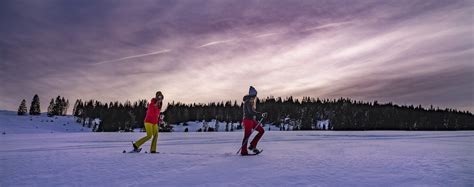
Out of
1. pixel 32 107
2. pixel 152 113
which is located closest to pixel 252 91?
pixel 152 113

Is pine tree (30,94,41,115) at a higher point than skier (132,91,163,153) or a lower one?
higher

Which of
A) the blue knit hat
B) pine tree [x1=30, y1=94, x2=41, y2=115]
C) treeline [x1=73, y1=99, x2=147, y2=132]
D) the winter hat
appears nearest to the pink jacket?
the winter hat

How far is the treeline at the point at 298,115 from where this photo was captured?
144 metres

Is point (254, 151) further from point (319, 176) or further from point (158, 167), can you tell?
point (319, 176)

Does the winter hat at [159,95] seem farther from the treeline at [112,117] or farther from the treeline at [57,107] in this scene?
the treeline at [57,107]

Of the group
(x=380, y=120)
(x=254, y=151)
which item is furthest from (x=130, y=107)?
(x=254, y=151)

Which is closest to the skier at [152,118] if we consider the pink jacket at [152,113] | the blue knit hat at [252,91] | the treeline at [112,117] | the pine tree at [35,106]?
the pink jacket at [152,113]

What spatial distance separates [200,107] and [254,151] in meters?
170

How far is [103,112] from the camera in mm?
150750

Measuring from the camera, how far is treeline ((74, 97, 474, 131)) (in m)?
144

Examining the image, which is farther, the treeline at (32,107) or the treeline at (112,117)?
the treeline at (32,107)

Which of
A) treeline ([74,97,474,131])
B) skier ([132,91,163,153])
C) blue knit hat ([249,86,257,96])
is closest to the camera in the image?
blue knit hat ([249,86,257,96])

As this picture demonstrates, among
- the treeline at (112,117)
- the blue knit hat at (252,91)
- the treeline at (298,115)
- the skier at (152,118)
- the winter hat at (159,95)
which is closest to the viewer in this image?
the blue knit hat at (252,91)

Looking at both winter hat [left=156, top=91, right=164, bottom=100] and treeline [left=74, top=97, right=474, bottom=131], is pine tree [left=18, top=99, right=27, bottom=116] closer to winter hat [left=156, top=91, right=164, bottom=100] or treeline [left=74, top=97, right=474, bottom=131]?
treeline [left=74, top=97, right=474, bottom=131]
